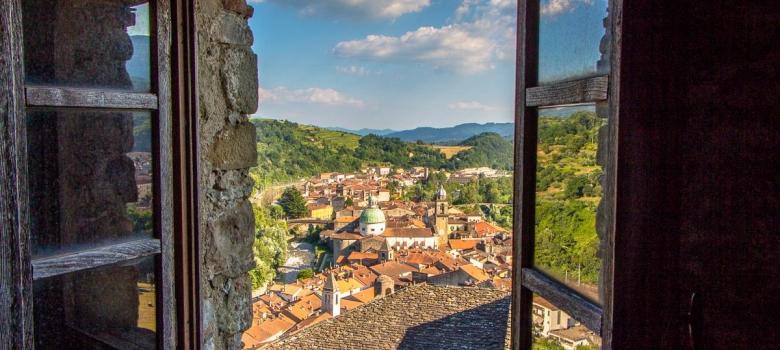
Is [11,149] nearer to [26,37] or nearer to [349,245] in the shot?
[26,37]

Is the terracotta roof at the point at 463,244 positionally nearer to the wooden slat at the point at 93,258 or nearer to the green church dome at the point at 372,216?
the green church dome at the point at 372,216

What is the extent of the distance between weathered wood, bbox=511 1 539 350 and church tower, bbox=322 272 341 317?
10850 mm

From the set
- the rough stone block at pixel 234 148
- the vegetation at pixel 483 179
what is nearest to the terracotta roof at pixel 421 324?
the vegetation at pixel 483 179

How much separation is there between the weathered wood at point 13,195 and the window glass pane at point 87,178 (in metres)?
0.06

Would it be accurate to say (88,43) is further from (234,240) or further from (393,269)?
(393,269)

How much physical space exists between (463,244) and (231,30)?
14.9 metres

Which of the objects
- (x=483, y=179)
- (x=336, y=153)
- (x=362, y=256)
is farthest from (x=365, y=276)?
(x=336, y=153)

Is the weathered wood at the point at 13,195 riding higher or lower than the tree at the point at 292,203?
higher

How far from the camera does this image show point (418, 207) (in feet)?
67.9

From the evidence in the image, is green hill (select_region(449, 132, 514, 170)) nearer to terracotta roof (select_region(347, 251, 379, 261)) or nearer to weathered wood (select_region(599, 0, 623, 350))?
terracotta roof (select_region(347, 251, 379, 261))

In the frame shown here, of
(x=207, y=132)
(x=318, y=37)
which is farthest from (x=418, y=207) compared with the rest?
(x=207, y=132)

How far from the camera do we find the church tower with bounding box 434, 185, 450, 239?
18.0 meters

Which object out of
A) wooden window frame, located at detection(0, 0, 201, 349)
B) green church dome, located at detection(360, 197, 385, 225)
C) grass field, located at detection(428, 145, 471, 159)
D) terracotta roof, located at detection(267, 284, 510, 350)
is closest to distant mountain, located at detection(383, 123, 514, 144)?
grass field, located at detection(428, 145, 471, 159)

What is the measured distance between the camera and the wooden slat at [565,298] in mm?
848
